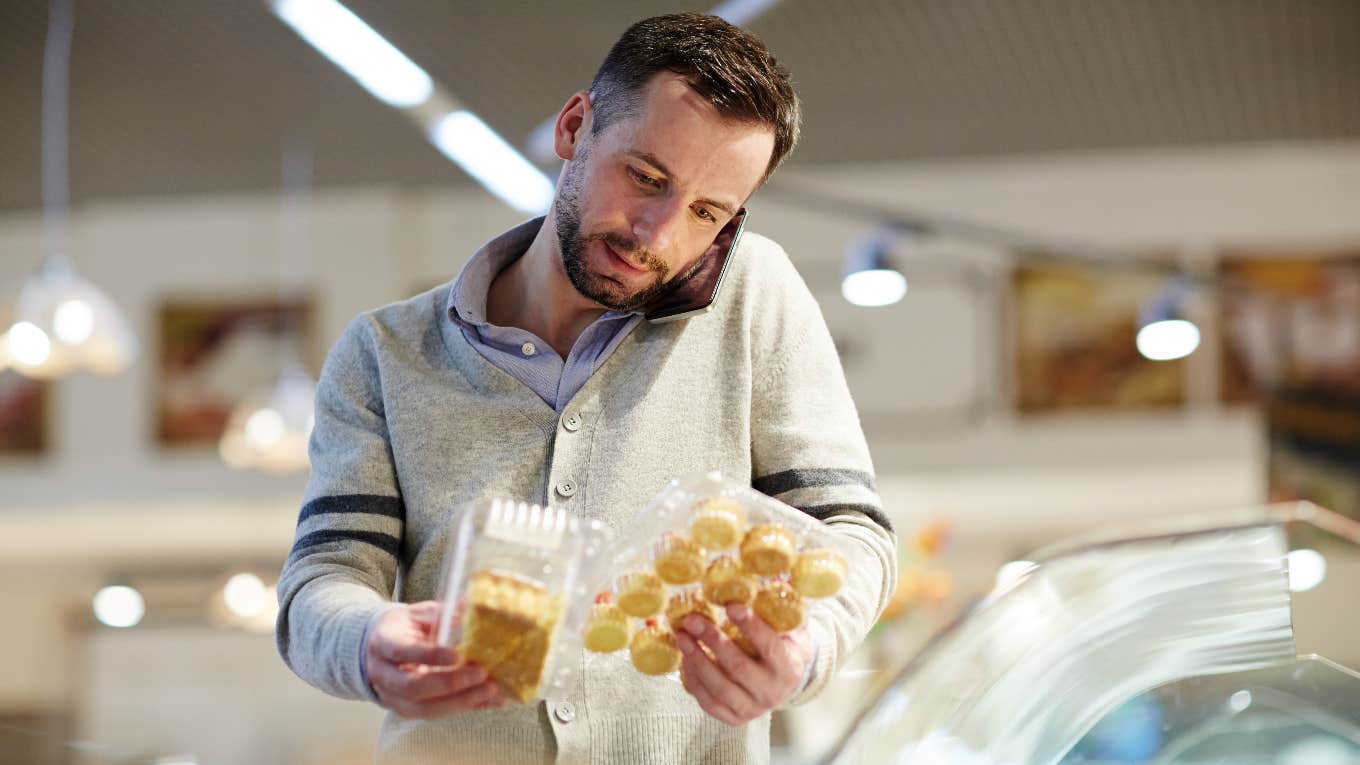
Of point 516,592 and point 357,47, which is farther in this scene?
point 357,47

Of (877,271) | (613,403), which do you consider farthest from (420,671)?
(877,271)

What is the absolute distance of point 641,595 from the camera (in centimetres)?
143

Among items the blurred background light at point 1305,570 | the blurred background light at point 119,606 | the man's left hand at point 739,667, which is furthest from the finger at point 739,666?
the blurred background light at point 119,606

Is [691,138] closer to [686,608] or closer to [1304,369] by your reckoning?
[686,608]

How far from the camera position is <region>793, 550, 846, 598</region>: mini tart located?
1395 millimetres

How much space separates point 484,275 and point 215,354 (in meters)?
8.47

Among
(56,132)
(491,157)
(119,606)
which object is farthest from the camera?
(119,606)

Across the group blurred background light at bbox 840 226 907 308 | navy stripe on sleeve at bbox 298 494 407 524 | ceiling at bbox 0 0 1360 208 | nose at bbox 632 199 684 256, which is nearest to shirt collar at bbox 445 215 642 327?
nose at bbox 632 199 684 256

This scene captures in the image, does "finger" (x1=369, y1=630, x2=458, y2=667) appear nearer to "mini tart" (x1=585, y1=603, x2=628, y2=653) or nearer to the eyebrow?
"mini tart" (x1=585, y1=603, x2=628, y2=653)

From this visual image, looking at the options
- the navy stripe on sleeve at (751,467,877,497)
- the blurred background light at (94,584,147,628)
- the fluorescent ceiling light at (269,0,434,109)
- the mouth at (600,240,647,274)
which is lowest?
the navy stripe on sleeve at (751,467,877,497)

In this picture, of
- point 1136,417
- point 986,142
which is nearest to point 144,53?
point 986,142

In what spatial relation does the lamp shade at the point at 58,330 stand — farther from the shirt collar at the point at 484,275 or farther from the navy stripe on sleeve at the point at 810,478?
the navy stripe on sleeve at the point at 810,478

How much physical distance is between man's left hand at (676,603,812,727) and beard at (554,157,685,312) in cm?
42

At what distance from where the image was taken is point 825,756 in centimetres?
153
